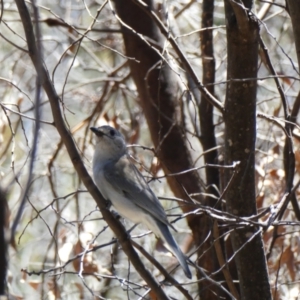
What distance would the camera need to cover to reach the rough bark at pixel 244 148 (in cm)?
337

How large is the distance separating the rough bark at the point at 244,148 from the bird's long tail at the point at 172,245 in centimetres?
29

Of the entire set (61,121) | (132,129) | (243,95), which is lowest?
(61,121)

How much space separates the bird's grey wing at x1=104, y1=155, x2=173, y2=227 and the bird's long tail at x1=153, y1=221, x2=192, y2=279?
2.8 inches

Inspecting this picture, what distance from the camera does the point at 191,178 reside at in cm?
481

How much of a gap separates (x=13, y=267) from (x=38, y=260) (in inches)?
33.2

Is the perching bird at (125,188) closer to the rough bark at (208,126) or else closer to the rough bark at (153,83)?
the rough bark at (153,83)

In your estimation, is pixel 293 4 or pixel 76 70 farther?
pixel 76 70

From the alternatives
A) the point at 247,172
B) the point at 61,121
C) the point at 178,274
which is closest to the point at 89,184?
the point at 61,121

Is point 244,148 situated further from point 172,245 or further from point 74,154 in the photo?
point 74,154

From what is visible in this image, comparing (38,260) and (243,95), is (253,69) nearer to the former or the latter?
(243,95)

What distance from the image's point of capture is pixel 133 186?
433 centimetres

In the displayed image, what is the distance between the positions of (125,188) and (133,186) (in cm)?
7

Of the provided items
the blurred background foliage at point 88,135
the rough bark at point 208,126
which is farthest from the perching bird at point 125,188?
the blurred background foliage at point 88,135

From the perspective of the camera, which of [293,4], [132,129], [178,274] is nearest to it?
[293,4]
